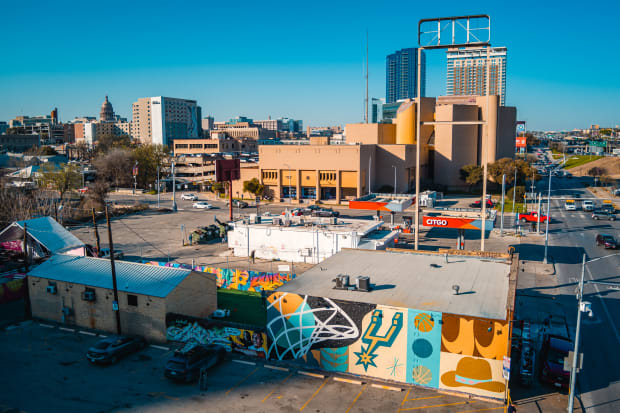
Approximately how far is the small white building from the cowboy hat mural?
18.1m

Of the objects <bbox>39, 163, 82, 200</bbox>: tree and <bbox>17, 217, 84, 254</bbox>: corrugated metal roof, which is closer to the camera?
<bbox>17, 217, 84, 254</bbox>: corrugated metal roof

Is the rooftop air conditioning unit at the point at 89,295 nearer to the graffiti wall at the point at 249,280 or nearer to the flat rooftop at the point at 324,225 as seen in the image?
the graffiti wall at the point at 249,280

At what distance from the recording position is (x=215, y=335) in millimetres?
20531

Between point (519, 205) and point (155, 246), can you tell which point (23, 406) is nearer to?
point (155, 246)

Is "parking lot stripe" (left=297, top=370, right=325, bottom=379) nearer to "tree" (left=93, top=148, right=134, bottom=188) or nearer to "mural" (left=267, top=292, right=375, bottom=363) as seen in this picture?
"mural" (left=267, top=292, right=375, bottom=363)

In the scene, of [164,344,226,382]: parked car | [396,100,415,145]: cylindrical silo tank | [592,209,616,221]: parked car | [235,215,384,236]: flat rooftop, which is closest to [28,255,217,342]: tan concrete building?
[164,344,226,382]: parked car

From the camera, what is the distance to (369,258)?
84.7 feet

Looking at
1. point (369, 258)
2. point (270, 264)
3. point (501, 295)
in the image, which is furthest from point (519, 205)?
point (501, 295)

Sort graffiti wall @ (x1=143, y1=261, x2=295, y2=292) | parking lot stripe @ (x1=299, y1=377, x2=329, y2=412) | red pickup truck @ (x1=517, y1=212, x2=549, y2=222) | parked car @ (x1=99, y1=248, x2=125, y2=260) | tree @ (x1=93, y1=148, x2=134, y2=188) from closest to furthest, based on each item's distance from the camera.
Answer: parking lot stripe @ (x1=299, y1=377, x2=329, y2=412) < graffiti wall @ (x1=143, y1=261, x2=295, y2=292) < parked car @ (x1=99, y1=248, x2=125, y2=260) < red pickup truck @ (x1=517, y1=212, x2=549, y2=222) < tree @ (x1=93, y1=148, x2=134, y2=188)

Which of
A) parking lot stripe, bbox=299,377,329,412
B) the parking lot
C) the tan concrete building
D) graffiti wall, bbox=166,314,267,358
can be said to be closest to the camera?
parking lot stripe, bbox=299,377,329,412

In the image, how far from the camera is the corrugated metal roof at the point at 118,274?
22.1 metres

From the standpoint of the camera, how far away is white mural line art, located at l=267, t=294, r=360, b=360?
18.3 m

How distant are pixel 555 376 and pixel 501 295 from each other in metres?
3.38

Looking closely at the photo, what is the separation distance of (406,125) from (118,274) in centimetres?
7244
